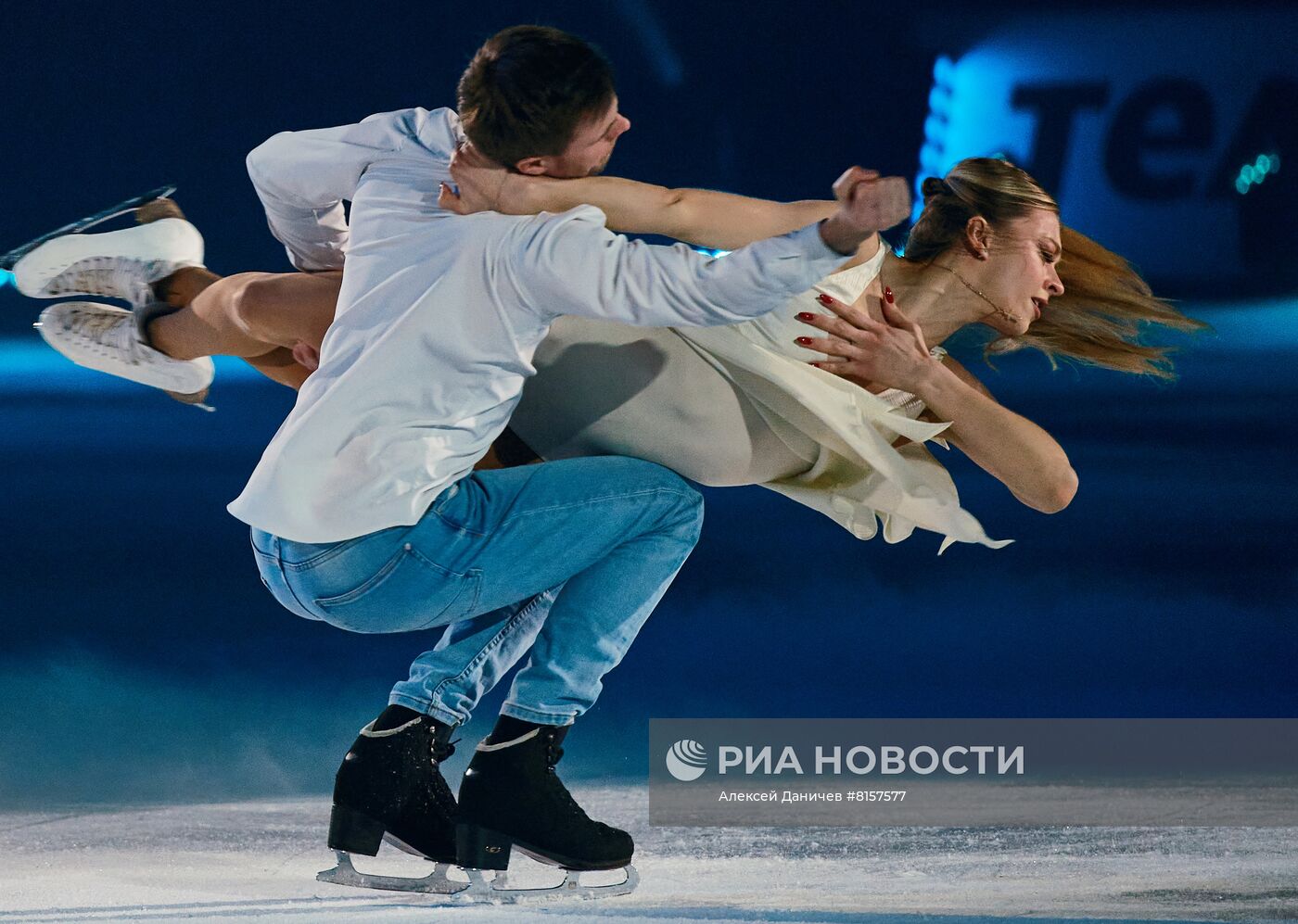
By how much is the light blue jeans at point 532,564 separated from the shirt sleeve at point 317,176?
1.33 feet

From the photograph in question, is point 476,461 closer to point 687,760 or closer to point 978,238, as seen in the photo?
point 978,238

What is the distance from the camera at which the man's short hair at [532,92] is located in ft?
5.36

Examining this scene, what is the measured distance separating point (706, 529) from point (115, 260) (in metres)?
1.54

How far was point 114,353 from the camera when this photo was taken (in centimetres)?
245

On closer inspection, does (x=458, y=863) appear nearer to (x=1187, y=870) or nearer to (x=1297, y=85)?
(x=1187, y=870)

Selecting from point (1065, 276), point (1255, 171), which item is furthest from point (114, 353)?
point (1255, 171)

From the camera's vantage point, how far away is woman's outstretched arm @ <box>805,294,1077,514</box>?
1.96 m

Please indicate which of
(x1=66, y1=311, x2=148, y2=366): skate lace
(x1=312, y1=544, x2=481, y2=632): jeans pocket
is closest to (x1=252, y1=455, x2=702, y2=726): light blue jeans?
(x1=312, y1=544, x2=481, y2=632): jeans pocket

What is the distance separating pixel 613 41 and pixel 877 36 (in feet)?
2.00

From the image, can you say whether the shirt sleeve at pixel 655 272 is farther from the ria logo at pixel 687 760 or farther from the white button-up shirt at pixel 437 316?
the ria logo at pixel 687 760

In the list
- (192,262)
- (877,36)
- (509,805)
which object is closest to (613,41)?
(877,36)

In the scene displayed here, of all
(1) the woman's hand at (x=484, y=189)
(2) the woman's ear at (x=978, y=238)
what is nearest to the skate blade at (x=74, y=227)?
(1) the woman's hand at (x=484, y=189)

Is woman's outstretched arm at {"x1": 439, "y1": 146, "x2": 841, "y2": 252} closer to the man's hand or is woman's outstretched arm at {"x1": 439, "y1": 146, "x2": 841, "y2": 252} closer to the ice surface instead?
the man's hand

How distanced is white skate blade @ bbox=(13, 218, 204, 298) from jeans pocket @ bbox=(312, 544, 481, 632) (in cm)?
91
